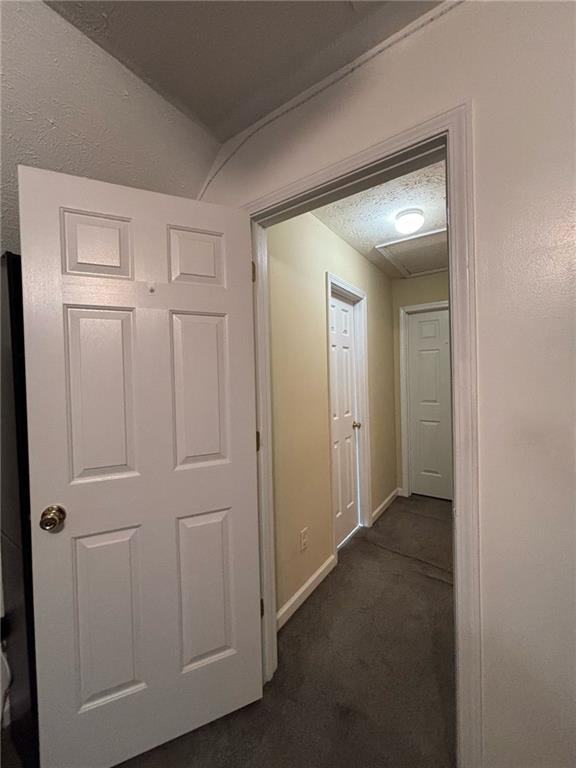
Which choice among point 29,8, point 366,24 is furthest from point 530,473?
point 29,8

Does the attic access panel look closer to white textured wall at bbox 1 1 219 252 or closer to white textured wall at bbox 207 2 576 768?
white textured wall at bbox 207 2 576 768

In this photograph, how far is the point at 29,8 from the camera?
89 centimetres

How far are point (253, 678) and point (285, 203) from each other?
1.94m

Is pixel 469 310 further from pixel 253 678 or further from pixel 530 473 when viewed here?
pixel 253 678

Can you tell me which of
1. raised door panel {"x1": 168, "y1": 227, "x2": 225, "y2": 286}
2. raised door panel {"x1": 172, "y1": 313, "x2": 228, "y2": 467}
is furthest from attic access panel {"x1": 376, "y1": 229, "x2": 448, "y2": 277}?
raised door panel {"x1": 172, "y1": 313, "x2": 228, "y2": 467}

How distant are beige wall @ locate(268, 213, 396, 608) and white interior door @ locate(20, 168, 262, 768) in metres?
0.43

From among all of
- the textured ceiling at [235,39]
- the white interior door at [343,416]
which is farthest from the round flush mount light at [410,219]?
the textured ceiling at [235,39]

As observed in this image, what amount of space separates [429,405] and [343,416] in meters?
1.46

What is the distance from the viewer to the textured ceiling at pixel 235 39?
0.94m

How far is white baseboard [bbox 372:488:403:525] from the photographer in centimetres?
→ 307

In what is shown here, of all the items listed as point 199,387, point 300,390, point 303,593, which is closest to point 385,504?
point 303,593

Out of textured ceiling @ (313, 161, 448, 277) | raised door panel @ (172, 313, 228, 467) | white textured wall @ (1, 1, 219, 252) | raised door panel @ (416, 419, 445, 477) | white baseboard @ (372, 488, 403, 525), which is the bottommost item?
white baseboard @ (372, 488, 403, 525)

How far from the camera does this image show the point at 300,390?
1.97 m

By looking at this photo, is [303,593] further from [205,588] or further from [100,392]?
[100,392]
